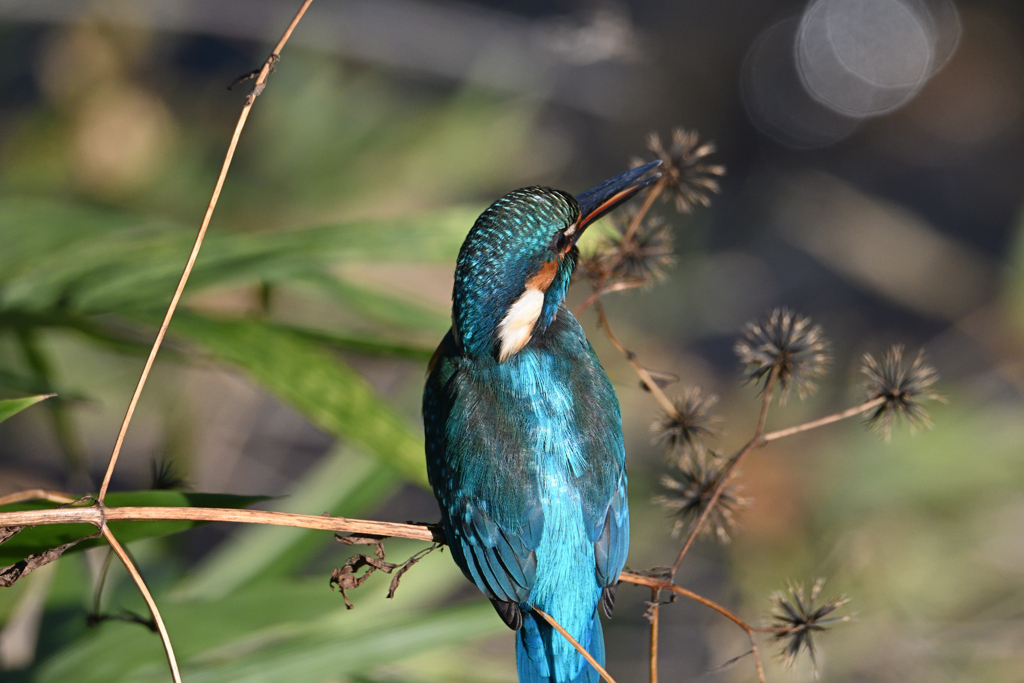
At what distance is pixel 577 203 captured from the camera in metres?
1.59

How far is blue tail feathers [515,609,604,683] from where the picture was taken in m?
1.44

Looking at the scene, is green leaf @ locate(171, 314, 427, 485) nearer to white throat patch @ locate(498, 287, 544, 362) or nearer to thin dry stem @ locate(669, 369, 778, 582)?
white throat patch @ locate(498, 287, 544, 362)

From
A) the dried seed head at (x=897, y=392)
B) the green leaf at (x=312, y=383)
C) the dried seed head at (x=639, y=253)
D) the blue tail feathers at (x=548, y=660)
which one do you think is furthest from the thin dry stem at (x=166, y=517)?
the dried seed head at (x=897, y=392)

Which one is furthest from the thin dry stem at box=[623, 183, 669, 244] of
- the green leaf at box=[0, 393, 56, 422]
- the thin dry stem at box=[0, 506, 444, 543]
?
the green leaf at box=[0, 393, 56, 422]

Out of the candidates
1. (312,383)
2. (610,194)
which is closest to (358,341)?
(312,383)

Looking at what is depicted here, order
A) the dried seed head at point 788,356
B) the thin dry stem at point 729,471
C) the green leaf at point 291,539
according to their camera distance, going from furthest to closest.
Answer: the green leaf at point 291,539 < the dried seed head at point 788,356 < the thin dry stem at point 729,471

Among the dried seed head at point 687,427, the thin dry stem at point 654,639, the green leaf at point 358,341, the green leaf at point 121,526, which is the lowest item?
the thin dry stem at point 654,639

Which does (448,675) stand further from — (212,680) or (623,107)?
(623,107)

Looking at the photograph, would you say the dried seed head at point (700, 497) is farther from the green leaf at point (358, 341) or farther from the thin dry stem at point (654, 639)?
the green leaf at point (358, 341)

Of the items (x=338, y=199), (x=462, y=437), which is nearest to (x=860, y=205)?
(x=338, y=199)

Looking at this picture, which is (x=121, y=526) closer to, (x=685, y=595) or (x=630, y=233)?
(x=685, y=595)

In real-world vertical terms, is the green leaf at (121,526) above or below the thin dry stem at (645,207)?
below

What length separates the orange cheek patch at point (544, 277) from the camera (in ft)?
5.08

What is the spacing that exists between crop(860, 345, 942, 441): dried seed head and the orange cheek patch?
555 millimetres
